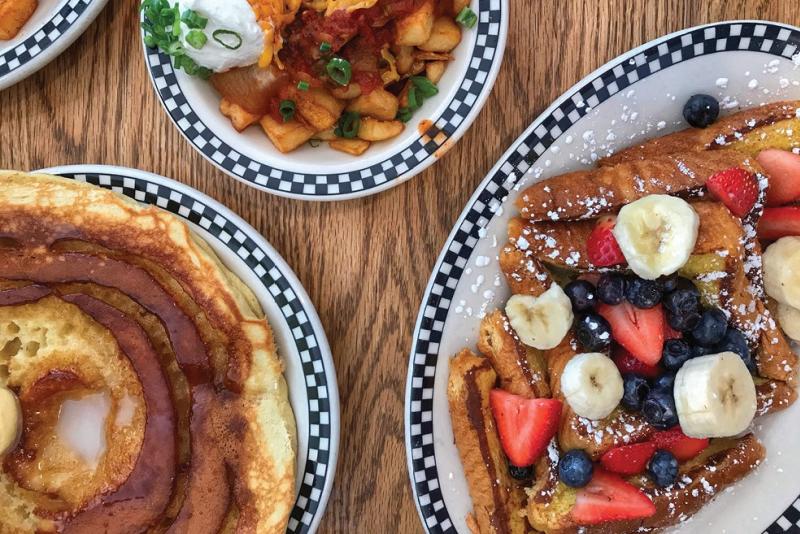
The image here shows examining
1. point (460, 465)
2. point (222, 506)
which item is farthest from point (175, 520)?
point (460, 465)

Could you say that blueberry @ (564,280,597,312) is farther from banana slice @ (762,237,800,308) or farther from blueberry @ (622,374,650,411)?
banana slice @ (762,237,800,308)

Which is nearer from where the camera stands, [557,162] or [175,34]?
[175,34]

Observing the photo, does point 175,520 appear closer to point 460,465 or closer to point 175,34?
point 460,465

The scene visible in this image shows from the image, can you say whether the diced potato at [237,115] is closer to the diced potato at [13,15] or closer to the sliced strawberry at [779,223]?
the diced potato at [13,15]

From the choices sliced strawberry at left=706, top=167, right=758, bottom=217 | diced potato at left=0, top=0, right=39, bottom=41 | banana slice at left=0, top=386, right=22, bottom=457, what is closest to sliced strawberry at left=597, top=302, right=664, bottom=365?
sliced strawberry at left=706, top=167, right=758, bottom=217

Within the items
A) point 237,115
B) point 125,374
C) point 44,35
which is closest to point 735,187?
point 237,115

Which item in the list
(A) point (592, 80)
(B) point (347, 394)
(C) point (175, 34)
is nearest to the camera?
(C) point (175, 34)
